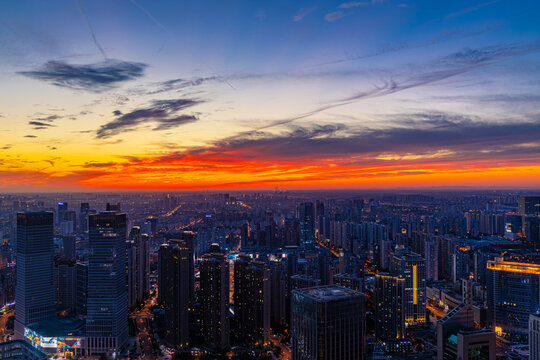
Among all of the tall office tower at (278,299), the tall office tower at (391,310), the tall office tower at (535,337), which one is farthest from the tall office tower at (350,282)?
the tall office tower at (535,337)

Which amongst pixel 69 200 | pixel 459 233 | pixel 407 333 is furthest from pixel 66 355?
pixel 459 233

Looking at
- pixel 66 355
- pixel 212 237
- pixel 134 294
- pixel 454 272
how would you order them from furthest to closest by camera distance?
pixel 212 237, pixel 454 272, pixel 134 294, pixel 66 355

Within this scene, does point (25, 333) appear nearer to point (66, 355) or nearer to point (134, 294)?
point (66, 355)

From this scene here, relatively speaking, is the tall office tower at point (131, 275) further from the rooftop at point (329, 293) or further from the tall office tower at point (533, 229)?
the tall office tower at point (533, 229)

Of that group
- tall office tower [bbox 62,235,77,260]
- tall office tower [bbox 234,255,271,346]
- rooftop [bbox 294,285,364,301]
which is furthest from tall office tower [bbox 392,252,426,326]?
tall office tower [bbox 62,235,77,260]

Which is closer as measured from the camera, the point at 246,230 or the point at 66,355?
the point at 66,355
